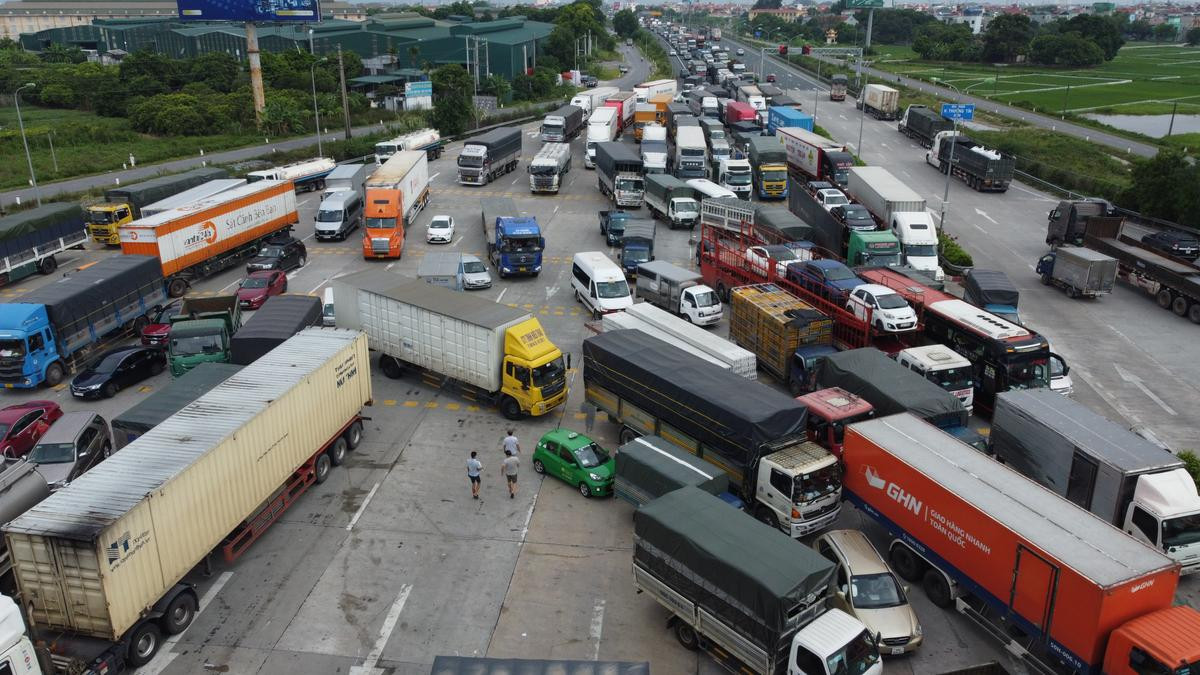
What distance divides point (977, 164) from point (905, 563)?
48713 mm

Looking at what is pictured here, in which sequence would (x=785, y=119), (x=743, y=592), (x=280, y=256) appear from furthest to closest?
(x=785, y=119) < (x=280, y=256) < (x=743, y=592)

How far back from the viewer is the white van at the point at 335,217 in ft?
156

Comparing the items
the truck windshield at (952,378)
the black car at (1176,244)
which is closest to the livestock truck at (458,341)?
the truck windshield at (952,378)

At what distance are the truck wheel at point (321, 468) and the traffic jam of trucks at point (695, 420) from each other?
10 centimetres

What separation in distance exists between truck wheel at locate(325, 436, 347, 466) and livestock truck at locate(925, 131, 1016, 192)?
4565 cm

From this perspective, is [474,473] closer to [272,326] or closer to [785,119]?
[272,326]

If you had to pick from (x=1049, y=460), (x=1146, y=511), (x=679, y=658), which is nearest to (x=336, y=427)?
(x=679, y=658)

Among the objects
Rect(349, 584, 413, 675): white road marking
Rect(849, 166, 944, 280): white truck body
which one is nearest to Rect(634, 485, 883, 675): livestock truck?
Rect(349, 584, 413, 675): white road marking

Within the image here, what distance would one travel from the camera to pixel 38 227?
42.2 meters

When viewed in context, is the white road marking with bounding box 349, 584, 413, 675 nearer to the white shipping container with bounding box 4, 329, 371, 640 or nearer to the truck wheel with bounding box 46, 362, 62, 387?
the white shipping container with bounding box 4, 329, 371, 640

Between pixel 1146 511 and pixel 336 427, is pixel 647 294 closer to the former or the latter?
pixel 336 427

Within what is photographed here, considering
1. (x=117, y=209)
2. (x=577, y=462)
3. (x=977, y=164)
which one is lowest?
(x=577, y=462)

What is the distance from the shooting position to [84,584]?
15.3 meters

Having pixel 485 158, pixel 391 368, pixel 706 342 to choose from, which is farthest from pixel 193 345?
pixel 485 158
